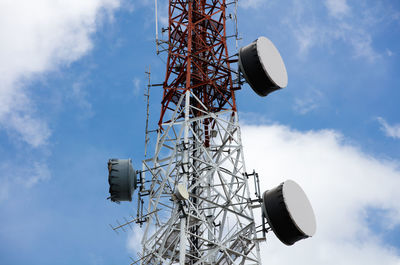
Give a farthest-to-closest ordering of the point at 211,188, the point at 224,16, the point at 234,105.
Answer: the point at 224,16 → the point at 234,105 → the point at 211,188

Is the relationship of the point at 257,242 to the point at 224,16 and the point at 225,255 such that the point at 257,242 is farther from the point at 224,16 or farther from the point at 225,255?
the point at 224,16

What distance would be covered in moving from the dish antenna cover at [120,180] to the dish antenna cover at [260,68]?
7784 millimetres

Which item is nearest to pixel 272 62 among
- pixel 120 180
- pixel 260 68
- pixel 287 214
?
pixel 260 68

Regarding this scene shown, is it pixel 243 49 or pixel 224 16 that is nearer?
pixel 243 49

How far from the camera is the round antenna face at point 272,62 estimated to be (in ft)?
84.9

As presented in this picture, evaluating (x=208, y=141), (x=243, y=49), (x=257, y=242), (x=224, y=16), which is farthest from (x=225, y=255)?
(x=224, y=16)

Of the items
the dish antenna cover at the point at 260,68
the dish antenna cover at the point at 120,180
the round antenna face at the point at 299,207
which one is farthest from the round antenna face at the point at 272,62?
the dish antenna cover at the point at 120,180

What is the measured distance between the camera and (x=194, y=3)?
1275 inches

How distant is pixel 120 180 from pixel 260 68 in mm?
9095

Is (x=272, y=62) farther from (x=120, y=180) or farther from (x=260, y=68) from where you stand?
(x=120, y=180)

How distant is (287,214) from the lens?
22.2 metres

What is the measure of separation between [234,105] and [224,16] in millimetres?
6995

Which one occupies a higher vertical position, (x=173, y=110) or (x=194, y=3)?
(x=194, y=3)

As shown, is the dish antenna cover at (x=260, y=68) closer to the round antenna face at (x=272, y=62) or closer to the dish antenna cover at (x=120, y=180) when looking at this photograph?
the round antenna face at (x=272, y=62)
